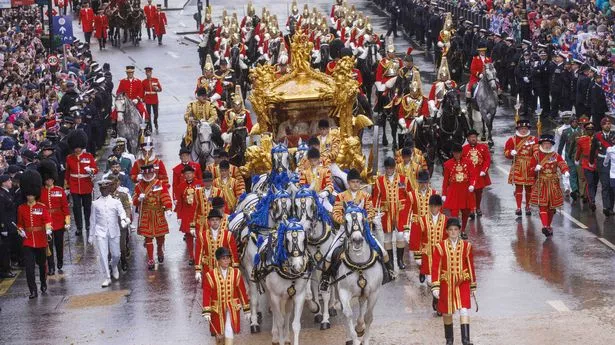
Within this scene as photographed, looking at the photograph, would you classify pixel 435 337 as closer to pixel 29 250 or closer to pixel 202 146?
pixel 29 250

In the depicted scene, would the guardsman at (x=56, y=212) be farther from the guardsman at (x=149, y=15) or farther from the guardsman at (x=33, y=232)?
the guardsman at (x=149, y=15)

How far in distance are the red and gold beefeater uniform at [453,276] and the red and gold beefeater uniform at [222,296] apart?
2.29 metres

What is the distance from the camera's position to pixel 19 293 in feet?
79.5

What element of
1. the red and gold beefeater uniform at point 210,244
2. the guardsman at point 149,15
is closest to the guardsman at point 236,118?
the red and gold beefeater uniform at point 210,244

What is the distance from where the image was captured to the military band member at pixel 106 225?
24219 mm

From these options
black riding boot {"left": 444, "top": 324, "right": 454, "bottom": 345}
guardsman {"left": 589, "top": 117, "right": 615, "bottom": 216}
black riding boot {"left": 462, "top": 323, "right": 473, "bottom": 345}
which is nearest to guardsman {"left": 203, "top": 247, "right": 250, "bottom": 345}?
black riding boot {"left": 444, "top": 324, "right": 454, "bottom": 345}

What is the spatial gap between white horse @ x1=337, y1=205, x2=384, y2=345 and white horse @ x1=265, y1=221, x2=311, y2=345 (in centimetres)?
44

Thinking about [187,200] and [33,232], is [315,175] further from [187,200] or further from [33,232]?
[33,232]

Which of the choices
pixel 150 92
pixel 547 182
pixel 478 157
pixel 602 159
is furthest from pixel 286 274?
pixel 150 92

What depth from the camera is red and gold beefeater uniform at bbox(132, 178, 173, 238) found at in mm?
25141

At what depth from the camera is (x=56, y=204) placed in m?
24.8

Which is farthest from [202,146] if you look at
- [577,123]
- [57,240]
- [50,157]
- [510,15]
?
[510,15]

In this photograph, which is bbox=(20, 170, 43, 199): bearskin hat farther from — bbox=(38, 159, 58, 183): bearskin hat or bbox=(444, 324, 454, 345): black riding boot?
bbox=(444, 324, 454, 345): black riding boot

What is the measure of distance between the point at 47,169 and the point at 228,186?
3140 mm
